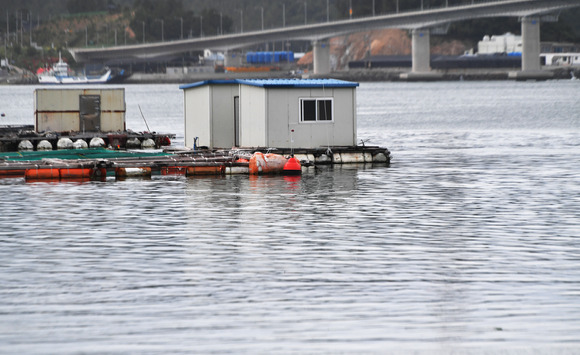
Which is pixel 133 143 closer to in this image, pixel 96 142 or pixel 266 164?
pixel 96 142

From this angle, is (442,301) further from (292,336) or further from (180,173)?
(180,173)

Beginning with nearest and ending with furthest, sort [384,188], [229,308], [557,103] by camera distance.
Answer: [229,308], [384,188], [557,103]

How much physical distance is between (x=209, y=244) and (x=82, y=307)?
7.77m

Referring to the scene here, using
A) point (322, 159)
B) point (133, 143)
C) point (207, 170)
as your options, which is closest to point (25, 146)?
point (133, 143)

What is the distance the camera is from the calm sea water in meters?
17.1

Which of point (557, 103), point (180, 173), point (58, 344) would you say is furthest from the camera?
point (557, 103)

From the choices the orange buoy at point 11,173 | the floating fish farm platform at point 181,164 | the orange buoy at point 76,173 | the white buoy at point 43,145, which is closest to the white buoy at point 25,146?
the white buoy at point 43,145

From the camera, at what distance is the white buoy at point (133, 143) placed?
6426 centimetres

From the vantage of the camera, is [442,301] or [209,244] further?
[209,244]

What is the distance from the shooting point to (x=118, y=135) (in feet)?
207

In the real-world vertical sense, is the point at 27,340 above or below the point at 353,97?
below

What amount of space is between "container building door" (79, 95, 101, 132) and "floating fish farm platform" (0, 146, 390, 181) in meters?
16.6

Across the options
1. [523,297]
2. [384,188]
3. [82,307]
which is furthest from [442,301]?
[384,188]

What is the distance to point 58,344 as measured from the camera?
16609 mm
